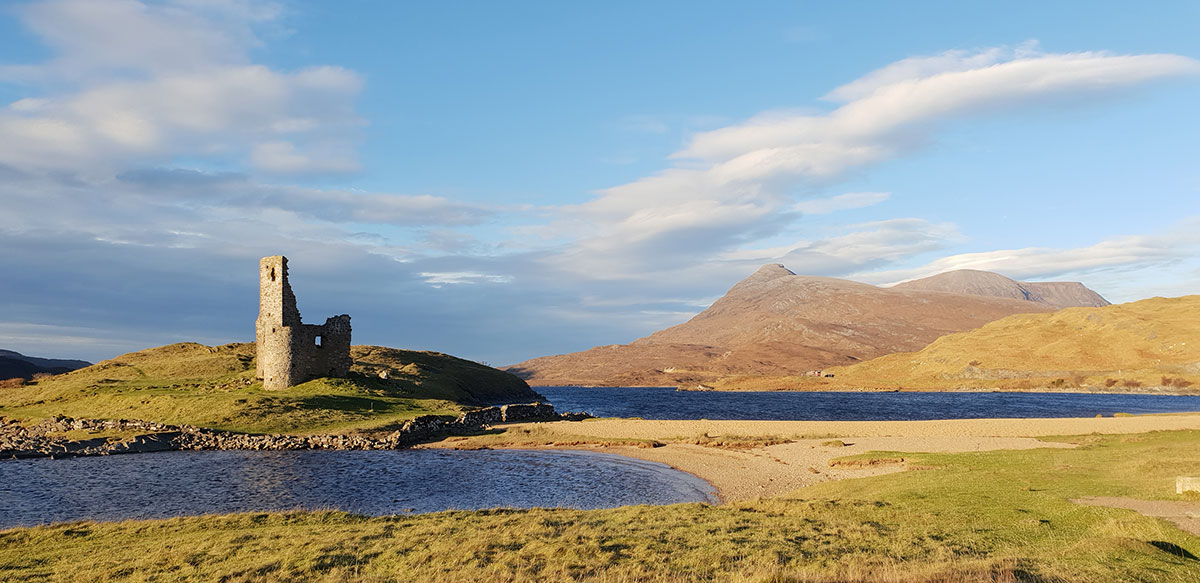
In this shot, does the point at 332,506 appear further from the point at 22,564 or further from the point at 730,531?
the point at 730,531

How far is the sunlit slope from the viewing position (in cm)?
14988

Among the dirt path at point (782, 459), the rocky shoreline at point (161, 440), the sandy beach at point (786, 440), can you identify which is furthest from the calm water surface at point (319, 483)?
the sandy beach at point (786, 440)

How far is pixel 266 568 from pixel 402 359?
91.9 metres

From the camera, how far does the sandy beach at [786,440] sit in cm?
3356

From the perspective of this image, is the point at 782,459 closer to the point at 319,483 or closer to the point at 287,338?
the point at 319,483

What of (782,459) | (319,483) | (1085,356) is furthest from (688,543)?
(1085,356)

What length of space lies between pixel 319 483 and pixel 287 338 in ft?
99.1

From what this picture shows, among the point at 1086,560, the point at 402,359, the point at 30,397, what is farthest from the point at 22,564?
the point at 402,359

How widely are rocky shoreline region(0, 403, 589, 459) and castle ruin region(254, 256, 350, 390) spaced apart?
1183cm

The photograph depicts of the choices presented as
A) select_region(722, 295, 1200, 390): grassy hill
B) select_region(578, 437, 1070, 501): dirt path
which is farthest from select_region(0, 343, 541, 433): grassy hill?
select_region(722, 295, 1200, 390): grassy hill

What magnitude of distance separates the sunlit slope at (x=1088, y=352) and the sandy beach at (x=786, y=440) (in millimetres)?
105107

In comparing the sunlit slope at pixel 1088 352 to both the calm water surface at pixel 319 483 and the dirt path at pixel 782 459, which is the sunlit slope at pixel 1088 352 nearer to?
the dirt path at pixel 782 459

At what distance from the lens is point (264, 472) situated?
33.9m

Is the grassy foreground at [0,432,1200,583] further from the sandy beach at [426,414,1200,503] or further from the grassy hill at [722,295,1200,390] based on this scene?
the grassy hill at [722,295,1200,390]
